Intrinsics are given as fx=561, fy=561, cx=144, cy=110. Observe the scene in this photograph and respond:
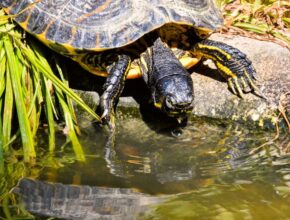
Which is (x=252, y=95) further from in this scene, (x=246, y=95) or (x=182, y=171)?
(x=182, y=171)

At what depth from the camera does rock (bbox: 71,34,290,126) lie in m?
4.34

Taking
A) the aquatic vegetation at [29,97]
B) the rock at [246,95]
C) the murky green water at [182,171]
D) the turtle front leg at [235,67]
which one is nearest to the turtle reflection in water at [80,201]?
the murky green water at [182,171]

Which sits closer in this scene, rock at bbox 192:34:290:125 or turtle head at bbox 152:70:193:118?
turtle head at bbox 152:70:193:118

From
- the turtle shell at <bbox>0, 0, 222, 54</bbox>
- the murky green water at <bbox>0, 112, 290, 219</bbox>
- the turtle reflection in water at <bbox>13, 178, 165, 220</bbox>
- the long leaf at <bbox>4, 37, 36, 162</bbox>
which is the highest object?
the turtle shell at <bbox>0, 0, 222, 54</bbox>

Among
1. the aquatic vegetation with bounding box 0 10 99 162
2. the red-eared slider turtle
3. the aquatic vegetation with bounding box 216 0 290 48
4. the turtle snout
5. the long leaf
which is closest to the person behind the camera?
the long leaf

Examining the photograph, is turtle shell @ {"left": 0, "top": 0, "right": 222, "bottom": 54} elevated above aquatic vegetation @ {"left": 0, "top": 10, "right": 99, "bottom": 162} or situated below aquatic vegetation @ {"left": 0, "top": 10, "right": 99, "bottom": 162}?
above

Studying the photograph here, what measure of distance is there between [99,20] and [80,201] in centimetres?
165

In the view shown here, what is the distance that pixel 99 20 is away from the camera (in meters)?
4.29

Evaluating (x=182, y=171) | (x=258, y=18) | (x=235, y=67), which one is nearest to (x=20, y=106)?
(x=182, y=171)

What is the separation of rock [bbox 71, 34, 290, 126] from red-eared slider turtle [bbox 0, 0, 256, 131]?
0.35ft

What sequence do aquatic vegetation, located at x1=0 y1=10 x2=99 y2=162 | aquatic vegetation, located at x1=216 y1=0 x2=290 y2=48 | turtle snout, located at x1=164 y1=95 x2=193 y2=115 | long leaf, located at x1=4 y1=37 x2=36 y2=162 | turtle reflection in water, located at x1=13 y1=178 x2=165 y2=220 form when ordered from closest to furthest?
1. turtle reflection in water, located at x1=13 y1=178 x2=165 y2=220
2. long leaf, located at x1=4 y1=37 x2=36 y2=162
3. aquatic vegetation, located at x1=0 y1=10 x2=99 y2=162
4. turtle snout, located at x1=164 y1=95 x2=193 y2=115
5. aquatic vegetation, located at x1=216 y1=0 x2=290 y2=48

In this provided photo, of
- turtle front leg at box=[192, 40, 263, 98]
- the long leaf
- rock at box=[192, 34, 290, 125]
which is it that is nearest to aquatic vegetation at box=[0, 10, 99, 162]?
the long leaf

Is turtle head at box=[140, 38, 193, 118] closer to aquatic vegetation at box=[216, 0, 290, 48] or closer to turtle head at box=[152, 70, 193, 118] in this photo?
turtle head at box=[152, 70, 193, 118]

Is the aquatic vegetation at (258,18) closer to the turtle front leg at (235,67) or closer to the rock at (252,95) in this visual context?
the rock at (252,95)
